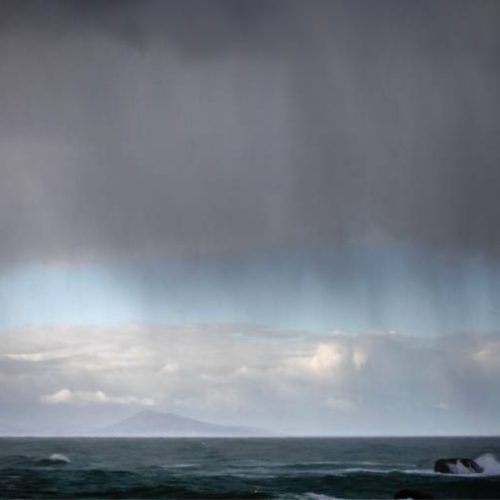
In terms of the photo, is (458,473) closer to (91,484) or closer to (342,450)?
(342,450)

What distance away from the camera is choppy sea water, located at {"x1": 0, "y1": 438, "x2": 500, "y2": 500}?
17219mm

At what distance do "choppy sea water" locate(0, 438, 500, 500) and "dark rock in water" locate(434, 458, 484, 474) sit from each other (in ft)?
0.62

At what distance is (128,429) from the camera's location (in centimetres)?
1933

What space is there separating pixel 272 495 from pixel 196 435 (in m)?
3.02

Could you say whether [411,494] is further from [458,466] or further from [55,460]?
[55,460]

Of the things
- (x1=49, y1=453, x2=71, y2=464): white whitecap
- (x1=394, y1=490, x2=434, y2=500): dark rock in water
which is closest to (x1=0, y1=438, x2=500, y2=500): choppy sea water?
(x1=49, y1=453, x2=71, y2=464): white whitecap

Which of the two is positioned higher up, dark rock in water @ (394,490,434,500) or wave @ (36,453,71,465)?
wave @ (36,453,71,465)

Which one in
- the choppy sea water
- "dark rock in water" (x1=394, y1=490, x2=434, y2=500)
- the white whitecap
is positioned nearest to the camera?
"dark rock in water" (x1=394, y1=490, x2=434, y2=500)

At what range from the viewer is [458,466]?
742 inches

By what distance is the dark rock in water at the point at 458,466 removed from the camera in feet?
61.5

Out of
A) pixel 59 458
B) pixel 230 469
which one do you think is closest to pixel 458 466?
pixel 230 469

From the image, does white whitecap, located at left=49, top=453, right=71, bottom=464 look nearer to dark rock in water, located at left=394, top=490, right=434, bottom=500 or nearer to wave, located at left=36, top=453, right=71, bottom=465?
wave, located at left=36, top=453, right=71, bottom=465

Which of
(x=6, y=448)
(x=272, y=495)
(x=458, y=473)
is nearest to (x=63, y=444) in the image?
(x=6, y=448)

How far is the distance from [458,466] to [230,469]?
4698 millimetres
